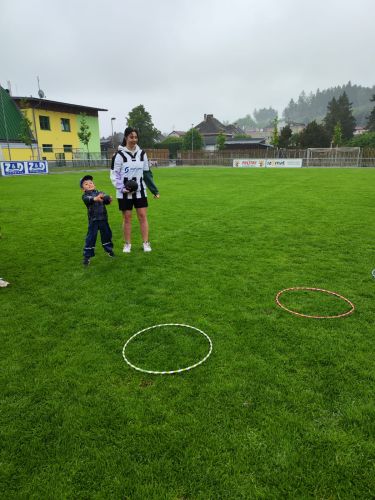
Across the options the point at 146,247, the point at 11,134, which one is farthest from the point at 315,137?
the point at 146,247

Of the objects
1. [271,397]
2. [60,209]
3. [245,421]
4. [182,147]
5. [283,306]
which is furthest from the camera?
[182,147]

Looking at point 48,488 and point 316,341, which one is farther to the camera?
point 316,341

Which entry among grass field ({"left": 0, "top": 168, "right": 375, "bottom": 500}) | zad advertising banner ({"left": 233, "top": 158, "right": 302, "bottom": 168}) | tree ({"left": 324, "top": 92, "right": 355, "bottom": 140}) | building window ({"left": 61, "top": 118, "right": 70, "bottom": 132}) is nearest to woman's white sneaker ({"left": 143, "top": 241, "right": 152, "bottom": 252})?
grass field ({"left": 0, "top": 168, "right": 375, "bottom": 500})

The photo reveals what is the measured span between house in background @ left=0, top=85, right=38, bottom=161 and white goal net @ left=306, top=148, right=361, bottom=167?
32.4 meters

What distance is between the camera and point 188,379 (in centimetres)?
318

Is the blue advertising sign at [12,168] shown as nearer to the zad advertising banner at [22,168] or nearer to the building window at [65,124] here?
the zad advertising banner at [22,168]

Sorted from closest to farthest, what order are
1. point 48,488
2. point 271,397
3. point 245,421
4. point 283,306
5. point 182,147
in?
point 48,488, point 245,421, point 271,397, point 283,306, point 182,147

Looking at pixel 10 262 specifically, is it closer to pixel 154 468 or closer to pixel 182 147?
pixel 154 468

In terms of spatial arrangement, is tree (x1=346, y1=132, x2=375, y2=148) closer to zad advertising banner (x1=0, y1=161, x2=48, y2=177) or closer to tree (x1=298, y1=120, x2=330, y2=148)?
tree (x1=298, y1=120, x2=330, y2=148)

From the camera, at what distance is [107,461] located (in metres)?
2.36

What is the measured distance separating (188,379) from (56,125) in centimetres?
4977

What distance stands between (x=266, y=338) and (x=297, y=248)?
3.82 metres

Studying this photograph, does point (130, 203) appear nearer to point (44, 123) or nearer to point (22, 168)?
point (22, 168)

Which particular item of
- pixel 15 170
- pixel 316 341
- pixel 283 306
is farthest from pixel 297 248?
pixel 15 170
